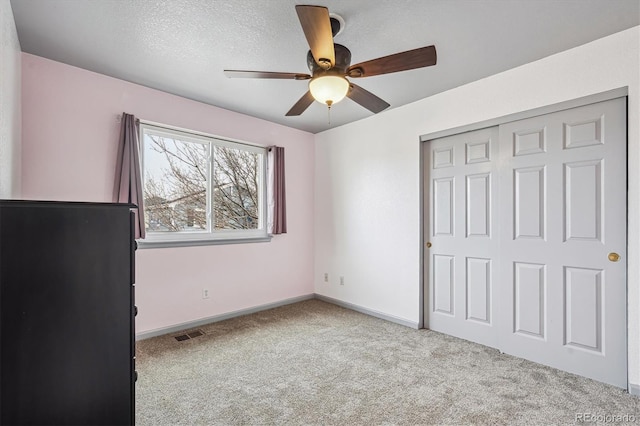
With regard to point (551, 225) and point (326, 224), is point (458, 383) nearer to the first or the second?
point (551, 225)

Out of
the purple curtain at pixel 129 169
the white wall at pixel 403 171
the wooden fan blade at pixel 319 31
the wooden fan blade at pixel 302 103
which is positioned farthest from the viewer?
the purple curtain at pixel 129 169

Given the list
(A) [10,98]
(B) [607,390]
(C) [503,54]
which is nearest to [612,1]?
(C) [503,54]

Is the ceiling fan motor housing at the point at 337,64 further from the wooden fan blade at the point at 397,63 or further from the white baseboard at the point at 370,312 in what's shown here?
the white baseboard at the point at 370,312

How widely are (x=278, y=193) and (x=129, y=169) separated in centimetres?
175

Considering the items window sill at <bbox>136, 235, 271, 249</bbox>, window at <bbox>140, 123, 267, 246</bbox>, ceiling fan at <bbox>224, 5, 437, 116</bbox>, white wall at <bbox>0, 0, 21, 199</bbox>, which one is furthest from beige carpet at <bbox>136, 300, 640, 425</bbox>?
ceiling fan at <bbox>224, 5, 437, 116</bbox>

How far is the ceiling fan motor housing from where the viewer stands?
196 centimetres

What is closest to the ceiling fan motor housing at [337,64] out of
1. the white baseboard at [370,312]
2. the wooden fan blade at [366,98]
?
the wooden fan blade at [366,98]

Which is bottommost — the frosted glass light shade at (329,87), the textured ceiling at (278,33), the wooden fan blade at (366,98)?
the frosted glass light shade at (329,87)

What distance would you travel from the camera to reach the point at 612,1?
187cm

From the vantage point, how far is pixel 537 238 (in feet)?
8.62

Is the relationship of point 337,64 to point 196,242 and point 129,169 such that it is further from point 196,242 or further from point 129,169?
point 196,242

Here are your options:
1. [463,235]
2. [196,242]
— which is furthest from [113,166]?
[463,235]

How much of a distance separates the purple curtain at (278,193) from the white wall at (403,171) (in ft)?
2.35

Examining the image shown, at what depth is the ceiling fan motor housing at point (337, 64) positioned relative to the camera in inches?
77.1
